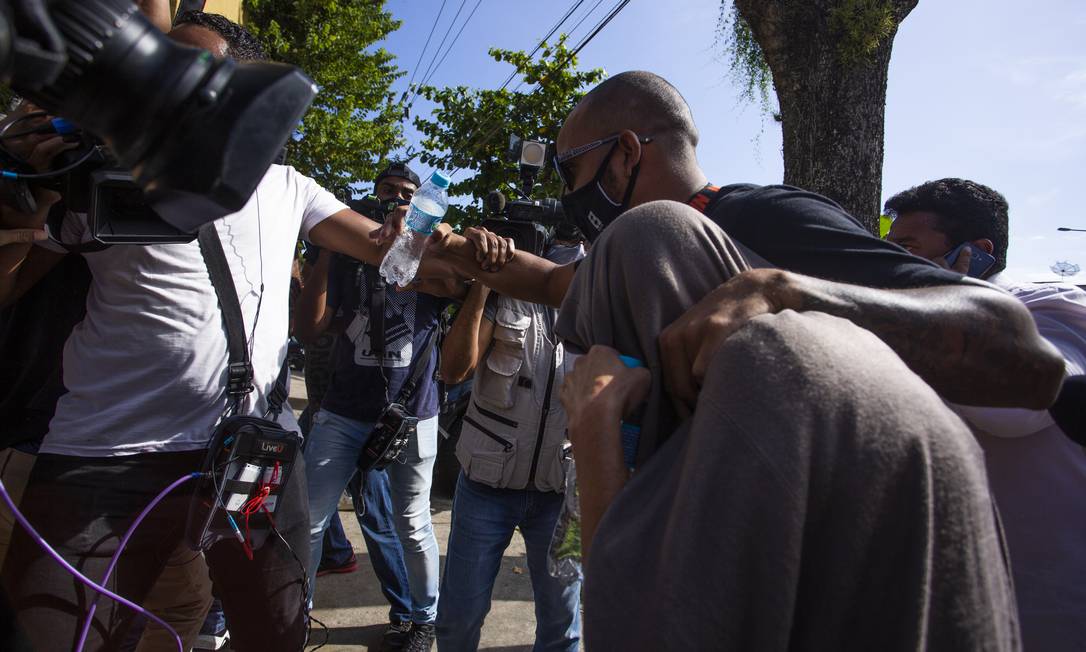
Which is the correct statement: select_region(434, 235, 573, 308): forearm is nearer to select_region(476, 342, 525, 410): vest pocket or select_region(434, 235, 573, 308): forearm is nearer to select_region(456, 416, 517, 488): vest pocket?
select_region(476, 342, 525, 410): vest pocket

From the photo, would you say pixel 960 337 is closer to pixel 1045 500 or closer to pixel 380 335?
pixel 1045 500

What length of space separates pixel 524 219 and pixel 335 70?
1257cm

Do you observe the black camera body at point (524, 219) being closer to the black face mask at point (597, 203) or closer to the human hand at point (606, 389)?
the black face mask at point (597, 203)

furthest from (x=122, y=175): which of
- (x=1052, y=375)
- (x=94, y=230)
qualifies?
(x=1052, y=375)

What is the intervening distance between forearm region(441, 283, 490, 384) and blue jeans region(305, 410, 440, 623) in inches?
24.8

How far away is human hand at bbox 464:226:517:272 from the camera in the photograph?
253cm

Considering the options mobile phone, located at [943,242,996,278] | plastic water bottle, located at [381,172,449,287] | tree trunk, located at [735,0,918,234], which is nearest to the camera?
plastic water bottle, located at [381,172,449,287]

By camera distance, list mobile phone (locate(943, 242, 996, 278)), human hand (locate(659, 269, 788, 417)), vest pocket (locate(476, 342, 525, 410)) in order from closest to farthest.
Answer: human hand (locate(659, 269, 788, 417)) < mobile phone (locate(943, 242, 996, 278)) < vest pocket (locate(476, 342, 525, 410))

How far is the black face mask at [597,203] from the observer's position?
186 centimetres

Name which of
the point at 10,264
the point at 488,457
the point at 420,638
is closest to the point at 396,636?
the point at 420,638

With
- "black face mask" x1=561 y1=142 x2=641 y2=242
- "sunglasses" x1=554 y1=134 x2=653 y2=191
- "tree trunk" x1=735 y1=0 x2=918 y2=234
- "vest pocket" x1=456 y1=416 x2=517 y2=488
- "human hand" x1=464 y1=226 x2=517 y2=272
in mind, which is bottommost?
"vest pocket" x1=456 y1=416 x2=517 y2=488

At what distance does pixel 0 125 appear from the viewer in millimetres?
1632

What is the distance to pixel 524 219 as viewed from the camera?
2811 mm

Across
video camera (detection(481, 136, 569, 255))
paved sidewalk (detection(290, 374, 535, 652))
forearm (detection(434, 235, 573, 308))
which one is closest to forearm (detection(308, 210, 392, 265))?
forearm (detection(434, 235, 573, 308))
